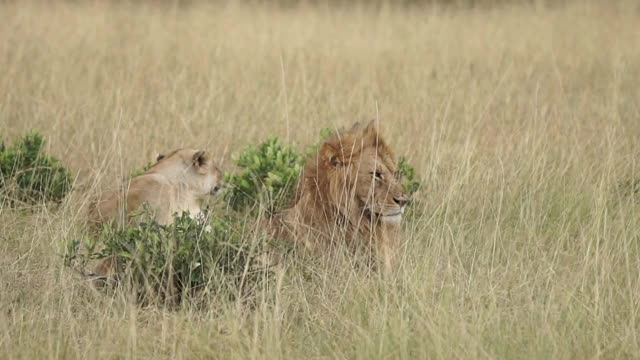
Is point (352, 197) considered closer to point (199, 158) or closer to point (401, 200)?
point (401, 200)

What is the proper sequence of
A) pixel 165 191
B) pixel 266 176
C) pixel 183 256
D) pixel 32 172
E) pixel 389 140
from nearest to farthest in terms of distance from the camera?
1. pixel 183 256
2. pixel 165 191
3. pixel 266 176
4. pixel 32 172
5. pixel 389 140

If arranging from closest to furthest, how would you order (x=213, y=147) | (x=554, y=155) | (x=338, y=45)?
(x=554, y=155), (x=213, y=147), (x=338, y=45)

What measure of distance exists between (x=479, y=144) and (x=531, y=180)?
3.67 feet

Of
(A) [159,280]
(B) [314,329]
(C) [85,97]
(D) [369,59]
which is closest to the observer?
(B) [314,329]

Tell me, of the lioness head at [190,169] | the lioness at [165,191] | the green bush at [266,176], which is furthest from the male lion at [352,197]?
the lioness head at [190,169]

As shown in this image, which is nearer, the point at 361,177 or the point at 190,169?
the point at 361,177

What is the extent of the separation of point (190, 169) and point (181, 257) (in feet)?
4.24

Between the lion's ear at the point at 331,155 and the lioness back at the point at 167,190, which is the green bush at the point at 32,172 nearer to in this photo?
the lioness back at the point at 167,190

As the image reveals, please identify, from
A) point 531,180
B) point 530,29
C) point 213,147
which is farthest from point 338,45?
point 531,180

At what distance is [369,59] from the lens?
35.9 ft

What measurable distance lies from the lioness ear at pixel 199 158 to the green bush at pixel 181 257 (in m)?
1.13

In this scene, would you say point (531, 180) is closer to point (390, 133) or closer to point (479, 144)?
point (479, 144)

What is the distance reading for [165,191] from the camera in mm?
5703

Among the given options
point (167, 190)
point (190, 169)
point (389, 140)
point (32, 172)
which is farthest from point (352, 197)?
point (389, 140)
